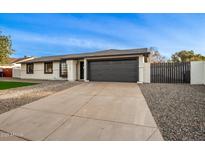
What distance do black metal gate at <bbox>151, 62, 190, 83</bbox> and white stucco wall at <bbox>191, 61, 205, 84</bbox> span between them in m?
0.39

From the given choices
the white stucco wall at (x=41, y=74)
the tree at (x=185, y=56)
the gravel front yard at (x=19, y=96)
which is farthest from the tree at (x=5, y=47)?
the tree at (x=185, y=56)

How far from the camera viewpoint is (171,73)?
12211mm

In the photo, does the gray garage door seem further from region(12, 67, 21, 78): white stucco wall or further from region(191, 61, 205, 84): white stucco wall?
region(12, 67, 21, 78): white stucco wall

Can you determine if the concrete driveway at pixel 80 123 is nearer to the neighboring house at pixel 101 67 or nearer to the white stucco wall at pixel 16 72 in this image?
the neighboring house at pixel 101 67

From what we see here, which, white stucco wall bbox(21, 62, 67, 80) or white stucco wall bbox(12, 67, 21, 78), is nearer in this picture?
white stucco wall bbox(21, 62, 67, 80)

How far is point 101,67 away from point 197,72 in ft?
26.8

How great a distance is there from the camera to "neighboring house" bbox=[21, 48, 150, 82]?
1281 cm

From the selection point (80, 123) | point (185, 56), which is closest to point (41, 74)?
point (80, 123)

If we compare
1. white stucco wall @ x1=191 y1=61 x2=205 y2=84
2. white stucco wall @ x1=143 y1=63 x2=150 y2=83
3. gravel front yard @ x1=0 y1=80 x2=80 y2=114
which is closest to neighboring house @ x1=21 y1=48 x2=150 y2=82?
white stucco wall @ x1=143 y1=63 x2=150 y2=83

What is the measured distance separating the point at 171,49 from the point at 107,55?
21440mm

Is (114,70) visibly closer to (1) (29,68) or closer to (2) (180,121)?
(2) (180,121)
